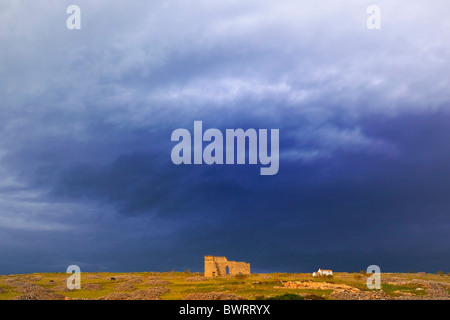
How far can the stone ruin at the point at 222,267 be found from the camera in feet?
216

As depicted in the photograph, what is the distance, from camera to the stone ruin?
65.8 meters

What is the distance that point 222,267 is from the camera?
6769cm
